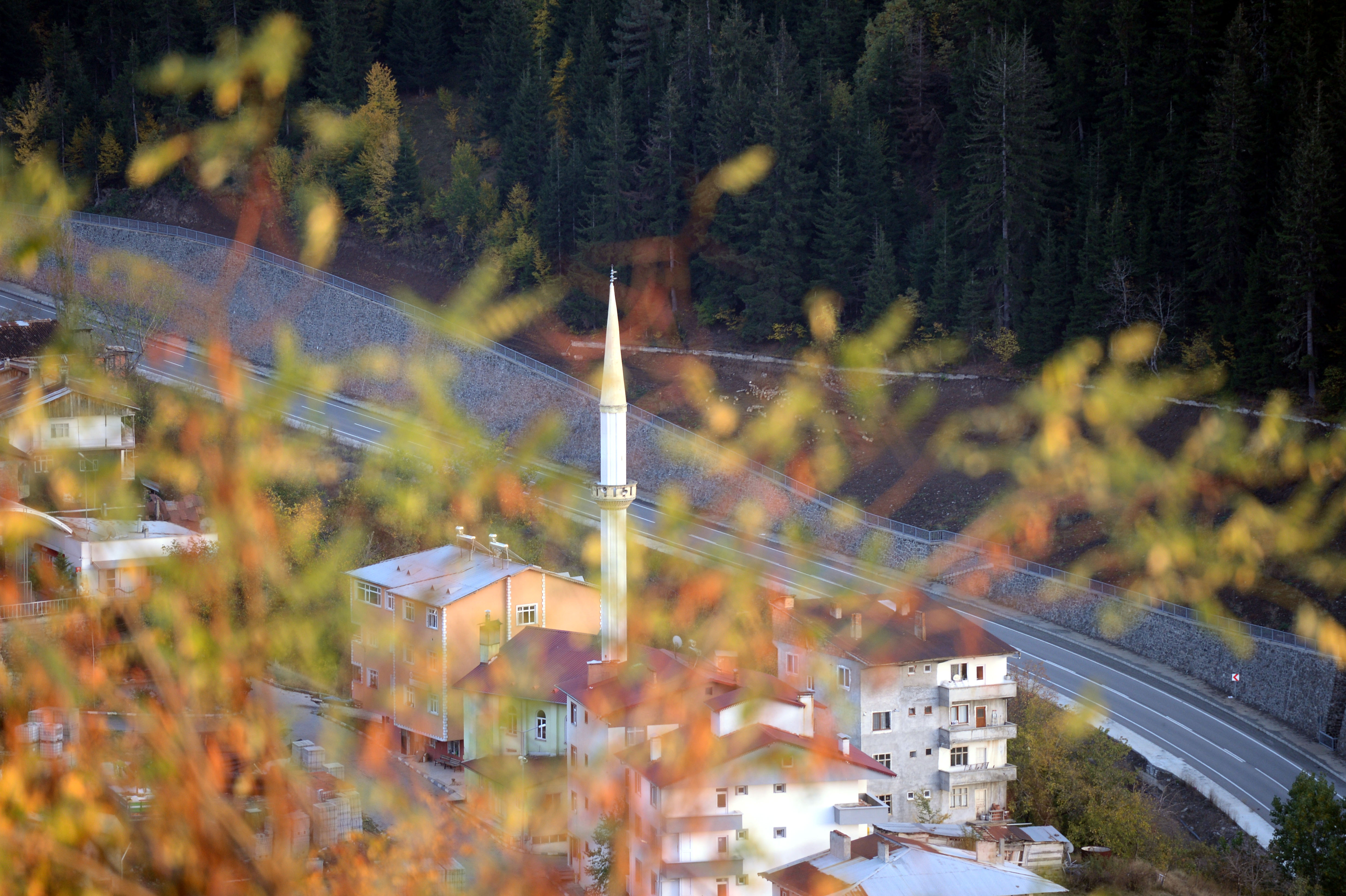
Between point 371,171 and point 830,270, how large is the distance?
2268 cm

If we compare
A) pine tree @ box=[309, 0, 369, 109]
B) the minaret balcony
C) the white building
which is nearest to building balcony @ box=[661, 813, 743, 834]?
the minaret balcony

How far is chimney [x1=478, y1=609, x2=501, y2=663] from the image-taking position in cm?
2916

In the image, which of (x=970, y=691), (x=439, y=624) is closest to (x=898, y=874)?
(x=970, y=691)

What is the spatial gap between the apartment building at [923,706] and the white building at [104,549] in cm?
1181

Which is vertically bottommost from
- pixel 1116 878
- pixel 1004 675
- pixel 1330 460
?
pixel 1116 878

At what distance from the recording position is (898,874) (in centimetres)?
1928

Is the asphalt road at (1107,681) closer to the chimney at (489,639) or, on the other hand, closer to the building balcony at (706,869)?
the chimney at (489,639)

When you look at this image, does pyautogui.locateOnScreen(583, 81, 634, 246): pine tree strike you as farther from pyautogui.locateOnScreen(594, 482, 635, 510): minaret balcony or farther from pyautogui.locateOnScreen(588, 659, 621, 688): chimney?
pyautogui.locateOnScreen(588, 659, 621, 688): chimney

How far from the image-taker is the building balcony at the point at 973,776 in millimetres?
26641

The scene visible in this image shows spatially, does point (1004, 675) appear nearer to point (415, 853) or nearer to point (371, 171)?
point (415, 853)

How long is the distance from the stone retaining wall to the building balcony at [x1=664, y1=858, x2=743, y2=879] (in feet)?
44.5

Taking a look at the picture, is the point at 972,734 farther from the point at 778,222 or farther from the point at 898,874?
the point at 778,222

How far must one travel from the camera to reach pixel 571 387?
152ft

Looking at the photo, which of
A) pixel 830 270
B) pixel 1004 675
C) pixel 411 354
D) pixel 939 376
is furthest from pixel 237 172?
pixel 1004 675
